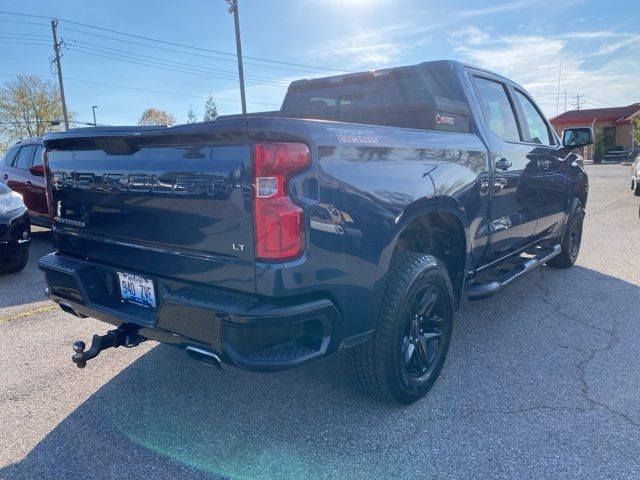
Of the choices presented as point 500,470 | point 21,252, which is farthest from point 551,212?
point 21,252

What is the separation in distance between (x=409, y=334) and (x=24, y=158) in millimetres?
7609

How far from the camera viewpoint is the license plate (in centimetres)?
246

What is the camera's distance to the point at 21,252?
19.1 ft

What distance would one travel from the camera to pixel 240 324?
6.53 feet

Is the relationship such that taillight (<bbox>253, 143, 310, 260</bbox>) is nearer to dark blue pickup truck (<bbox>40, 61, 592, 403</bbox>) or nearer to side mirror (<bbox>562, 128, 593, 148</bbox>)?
dark blue pickup truck (<bbox>40, 61, 592, 403</bbox>)

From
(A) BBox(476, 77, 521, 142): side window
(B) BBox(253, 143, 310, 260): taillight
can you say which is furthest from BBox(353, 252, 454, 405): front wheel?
(A) BBox(476, 77, 521, 142): side window

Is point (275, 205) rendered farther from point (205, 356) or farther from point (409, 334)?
point (409, 334)

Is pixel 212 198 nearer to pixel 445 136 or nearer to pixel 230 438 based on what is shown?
pixel 230 438

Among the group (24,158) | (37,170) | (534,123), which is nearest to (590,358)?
(534,123)

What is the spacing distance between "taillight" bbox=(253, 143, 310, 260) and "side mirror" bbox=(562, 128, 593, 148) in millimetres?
4164

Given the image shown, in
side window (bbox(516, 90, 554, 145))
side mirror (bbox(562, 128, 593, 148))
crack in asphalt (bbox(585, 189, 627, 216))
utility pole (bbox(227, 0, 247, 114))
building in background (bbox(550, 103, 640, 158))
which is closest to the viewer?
side window (bbox(516, 90, 554, 145))

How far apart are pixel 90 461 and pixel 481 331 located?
294cm

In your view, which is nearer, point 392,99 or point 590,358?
point 590,358

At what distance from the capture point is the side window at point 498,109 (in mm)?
3836
